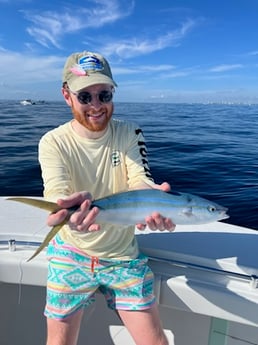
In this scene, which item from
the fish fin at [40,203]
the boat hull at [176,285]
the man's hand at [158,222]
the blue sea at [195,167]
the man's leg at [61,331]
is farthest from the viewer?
the blue sea at [195,167]

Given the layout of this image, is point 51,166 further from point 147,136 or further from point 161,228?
point 147,136

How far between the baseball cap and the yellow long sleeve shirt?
31cm

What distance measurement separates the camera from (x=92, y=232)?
2.16 meters

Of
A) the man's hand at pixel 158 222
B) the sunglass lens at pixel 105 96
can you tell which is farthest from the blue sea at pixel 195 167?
the sunglass lens at pixel 105 96

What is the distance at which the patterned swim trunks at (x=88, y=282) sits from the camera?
2.13m

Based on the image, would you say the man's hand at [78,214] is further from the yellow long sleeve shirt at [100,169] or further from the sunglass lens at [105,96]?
the sunglass lens at [105,96]

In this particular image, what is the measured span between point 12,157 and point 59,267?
945 centimetres

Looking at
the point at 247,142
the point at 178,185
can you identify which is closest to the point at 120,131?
the point at 178,185

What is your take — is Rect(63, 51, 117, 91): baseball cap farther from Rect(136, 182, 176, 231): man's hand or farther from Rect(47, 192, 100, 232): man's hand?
Rect(136, 182, 176, 231): man's hand

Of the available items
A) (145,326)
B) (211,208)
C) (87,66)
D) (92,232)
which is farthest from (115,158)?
(145,326)

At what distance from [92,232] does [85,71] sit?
1.00 metres

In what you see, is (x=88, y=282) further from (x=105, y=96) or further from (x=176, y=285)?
(x=105, y=96)

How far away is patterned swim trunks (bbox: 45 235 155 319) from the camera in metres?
2.13

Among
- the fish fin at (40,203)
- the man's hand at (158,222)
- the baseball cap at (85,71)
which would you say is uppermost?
the baseball cap at (85,71)
